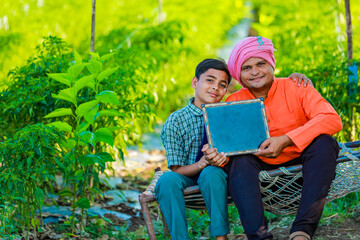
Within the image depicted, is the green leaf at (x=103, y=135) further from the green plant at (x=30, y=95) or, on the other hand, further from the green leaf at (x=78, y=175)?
the green plant at (x=30, y=95)

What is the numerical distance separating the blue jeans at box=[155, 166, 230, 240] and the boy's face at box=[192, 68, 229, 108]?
20.4 inches

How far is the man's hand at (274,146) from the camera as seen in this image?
2.56 meters

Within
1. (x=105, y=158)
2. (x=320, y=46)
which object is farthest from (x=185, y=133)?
(x=320, y=46)

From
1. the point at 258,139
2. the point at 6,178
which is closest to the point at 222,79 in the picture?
the point at 258,139

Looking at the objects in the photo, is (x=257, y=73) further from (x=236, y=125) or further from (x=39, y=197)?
(x=39, y=197)

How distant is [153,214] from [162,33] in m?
1.63

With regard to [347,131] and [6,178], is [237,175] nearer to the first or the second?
[6,178]

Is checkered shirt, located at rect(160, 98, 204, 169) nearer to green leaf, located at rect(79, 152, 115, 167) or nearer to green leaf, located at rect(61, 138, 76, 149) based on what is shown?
green leaf, located at rect(79, 152, 115, 167)

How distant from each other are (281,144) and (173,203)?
2.06ft

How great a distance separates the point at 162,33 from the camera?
14.9 ft

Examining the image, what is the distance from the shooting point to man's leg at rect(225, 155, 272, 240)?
2.38 meters

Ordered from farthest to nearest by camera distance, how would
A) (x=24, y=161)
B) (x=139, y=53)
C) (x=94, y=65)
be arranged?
(x=139, y=53)
(x=94, y=65)
(x=24, y=161)

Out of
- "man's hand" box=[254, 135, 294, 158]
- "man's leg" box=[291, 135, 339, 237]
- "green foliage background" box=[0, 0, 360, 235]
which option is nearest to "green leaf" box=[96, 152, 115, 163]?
"green foliage background" box=[0, 0, 360, 235]

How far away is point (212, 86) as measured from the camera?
2924mm
